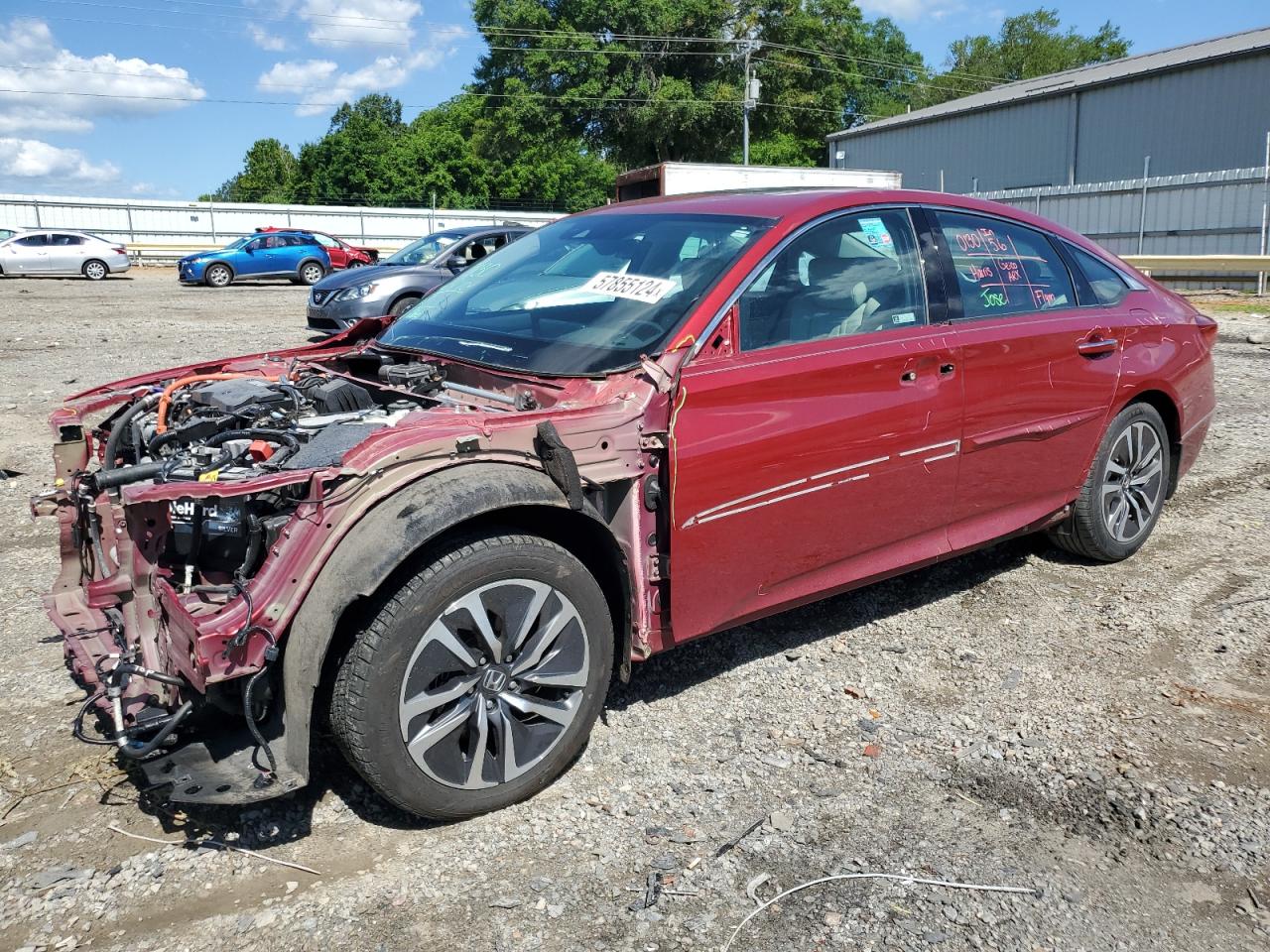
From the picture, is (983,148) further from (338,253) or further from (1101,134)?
(338,253)

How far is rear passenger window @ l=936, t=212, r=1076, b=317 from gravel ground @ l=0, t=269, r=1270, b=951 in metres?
1.35

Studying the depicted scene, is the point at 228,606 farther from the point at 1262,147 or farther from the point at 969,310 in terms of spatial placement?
the point at 1262,147

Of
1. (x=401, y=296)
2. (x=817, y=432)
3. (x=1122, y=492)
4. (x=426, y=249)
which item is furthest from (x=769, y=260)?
(x=426, y=249)

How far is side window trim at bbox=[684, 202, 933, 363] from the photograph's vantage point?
11.0 feet

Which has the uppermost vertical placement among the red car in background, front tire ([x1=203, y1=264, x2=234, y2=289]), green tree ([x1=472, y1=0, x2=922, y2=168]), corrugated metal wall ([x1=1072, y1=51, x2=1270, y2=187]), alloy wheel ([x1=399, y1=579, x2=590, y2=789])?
green tree ([x1=472, y1=0, x2=922, y2=168])

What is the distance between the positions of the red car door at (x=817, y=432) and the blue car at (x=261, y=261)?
2424cm

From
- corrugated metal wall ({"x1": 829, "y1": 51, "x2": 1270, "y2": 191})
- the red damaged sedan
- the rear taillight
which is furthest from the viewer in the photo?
corrugated metal wall ({"x1": 829, "y1": 51, "x2": 1270, "y2": 191})

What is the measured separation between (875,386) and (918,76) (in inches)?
2955

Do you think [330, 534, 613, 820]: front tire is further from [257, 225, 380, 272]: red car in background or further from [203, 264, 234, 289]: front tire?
[257, 225, 380, 272]: red car in background

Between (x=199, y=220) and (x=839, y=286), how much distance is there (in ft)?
120

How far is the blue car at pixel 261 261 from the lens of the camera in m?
25.8

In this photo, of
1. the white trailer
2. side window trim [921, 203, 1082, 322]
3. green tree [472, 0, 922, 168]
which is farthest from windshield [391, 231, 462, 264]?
green tree [472, 0, 922, 168]

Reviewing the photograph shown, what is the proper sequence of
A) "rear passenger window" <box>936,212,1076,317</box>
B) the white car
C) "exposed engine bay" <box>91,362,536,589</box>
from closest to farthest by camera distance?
"exposed engine bay" <box>91,362,536,589</box> → "rear passenger window" <box>936,212,1076,317</box> → the white car

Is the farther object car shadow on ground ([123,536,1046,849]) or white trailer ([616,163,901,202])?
white trailer ([616,163,901,202])
